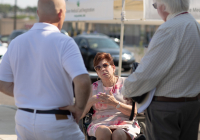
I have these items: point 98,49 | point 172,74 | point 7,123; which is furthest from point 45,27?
point 98,49

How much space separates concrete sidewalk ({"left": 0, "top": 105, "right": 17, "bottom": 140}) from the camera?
14.7 ft

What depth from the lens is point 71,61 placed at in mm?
1866

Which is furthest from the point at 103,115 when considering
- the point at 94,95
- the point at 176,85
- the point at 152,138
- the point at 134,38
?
the point at 134,38

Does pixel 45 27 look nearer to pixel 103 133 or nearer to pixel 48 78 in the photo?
pixel 48 78

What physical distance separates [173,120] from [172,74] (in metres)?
0.34

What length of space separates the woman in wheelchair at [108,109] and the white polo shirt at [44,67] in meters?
1.28

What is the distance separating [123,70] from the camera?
45.8 feet

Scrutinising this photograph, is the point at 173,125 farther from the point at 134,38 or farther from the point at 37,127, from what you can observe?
the point at 134,38

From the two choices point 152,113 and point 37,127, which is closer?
point 37,127

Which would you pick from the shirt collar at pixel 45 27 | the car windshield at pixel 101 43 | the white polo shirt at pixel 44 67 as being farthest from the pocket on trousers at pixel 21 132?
the car windshield at pixel 101 43

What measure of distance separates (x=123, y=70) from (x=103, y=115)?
1063cm

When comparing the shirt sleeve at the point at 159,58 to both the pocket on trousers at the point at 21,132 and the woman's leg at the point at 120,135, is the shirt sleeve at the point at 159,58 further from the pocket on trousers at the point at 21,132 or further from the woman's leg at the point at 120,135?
the woman's leg at the point at 120,135

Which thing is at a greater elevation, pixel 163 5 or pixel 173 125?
pixel 163 5

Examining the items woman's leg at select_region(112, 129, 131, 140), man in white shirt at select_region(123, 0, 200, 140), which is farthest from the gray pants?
woman's leg at select_region(112, 129, 131, 140)
